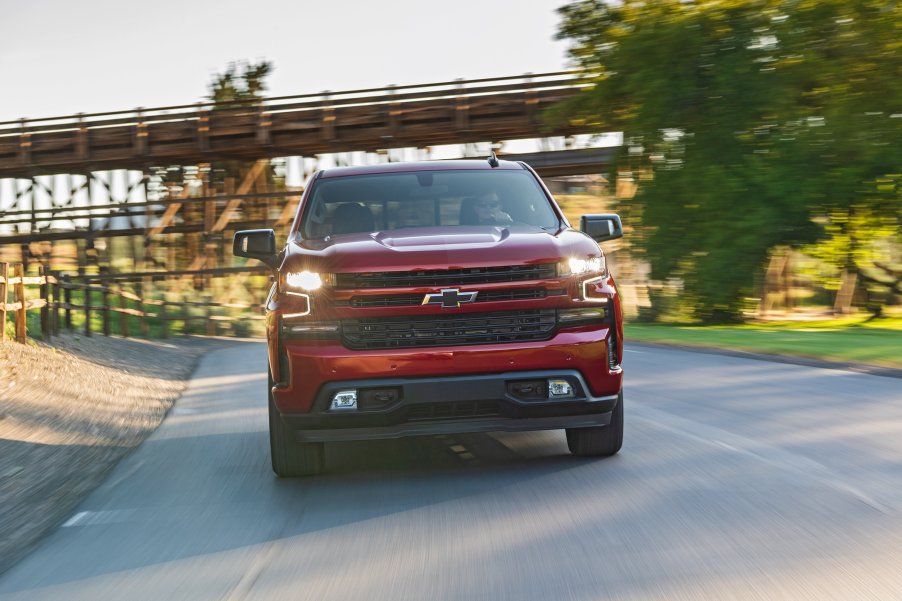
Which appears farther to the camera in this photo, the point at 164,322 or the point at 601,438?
the point at 164,322

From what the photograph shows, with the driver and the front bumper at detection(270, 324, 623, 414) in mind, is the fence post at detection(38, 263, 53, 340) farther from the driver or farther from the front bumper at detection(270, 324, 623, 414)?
the front bumper at detection(270, 324, 623, 414)

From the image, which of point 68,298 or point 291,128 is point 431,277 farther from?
point 291,128

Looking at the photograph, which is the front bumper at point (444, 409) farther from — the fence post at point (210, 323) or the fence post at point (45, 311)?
the fence post at point (210, 323)

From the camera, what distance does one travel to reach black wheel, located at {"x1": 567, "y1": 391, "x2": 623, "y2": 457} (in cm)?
728

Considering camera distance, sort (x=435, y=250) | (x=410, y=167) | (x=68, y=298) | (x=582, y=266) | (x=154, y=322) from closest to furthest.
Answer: (x=435, y=250) → (x=582, y=266) → (x=410, y=167) → (x=68, y=298) → (x=154, y=322)

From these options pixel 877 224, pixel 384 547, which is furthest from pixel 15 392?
pixel 877 224

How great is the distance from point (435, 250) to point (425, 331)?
47cm

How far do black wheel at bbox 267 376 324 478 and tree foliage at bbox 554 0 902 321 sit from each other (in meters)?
21.1

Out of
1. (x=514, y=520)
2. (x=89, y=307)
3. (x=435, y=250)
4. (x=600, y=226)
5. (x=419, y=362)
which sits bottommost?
(x=514, y=520)

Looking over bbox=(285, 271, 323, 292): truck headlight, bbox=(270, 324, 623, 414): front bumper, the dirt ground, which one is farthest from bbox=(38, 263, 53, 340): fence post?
bbox=(270, 324, 623, 414): front bumper

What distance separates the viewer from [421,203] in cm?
798

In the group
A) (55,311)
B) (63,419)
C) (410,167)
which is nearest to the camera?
(410,167)

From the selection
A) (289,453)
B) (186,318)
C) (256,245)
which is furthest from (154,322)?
(289,453)

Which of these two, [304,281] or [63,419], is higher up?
[304,281]
